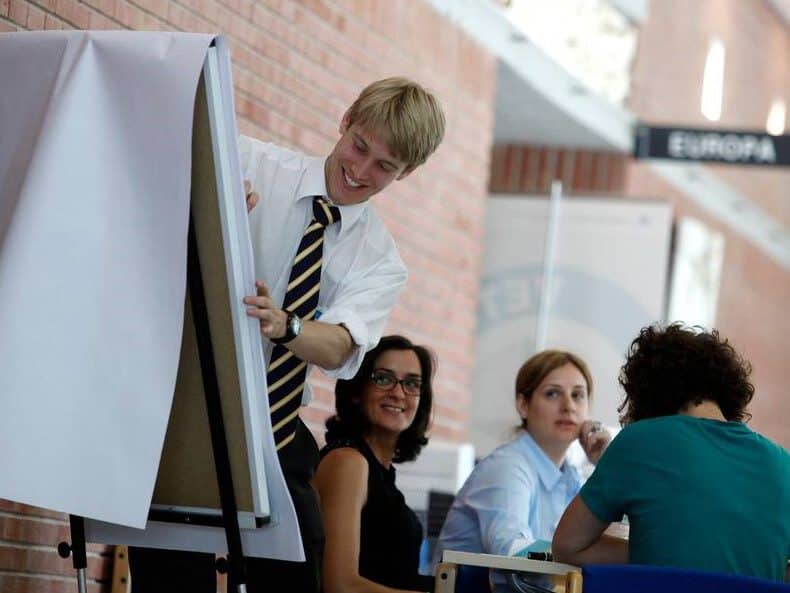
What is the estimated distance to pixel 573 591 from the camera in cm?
274

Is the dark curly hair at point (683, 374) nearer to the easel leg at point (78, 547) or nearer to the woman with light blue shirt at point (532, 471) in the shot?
the woman with light blue shirt at point (532, 471)

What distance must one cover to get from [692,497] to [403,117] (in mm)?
915

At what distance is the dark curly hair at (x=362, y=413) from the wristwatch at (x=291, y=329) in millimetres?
1346

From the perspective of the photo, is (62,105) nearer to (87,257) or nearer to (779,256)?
(87,257)

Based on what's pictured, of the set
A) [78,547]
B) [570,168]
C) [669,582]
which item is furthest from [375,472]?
[570,168]

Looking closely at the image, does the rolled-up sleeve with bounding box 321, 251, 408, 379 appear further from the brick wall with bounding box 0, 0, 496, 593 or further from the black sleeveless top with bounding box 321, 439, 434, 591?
the brick wall with bounding box 0, 0, 496, 593

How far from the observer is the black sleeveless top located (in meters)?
3.84

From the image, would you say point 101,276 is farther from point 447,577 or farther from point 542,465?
point 542,465

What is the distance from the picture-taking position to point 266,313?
2498 millimetres

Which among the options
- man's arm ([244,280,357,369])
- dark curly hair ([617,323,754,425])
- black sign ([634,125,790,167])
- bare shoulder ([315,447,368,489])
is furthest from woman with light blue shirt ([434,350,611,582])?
black sign ([634,125,790,167])

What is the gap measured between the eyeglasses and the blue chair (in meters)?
1.46

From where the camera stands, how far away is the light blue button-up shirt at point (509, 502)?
159 inches

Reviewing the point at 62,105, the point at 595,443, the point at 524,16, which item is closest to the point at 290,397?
the point at 62,105

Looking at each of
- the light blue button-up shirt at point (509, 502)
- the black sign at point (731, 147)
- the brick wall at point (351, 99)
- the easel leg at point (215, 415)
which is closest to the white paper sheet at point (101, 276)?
the easel leg at point (215, 415)
